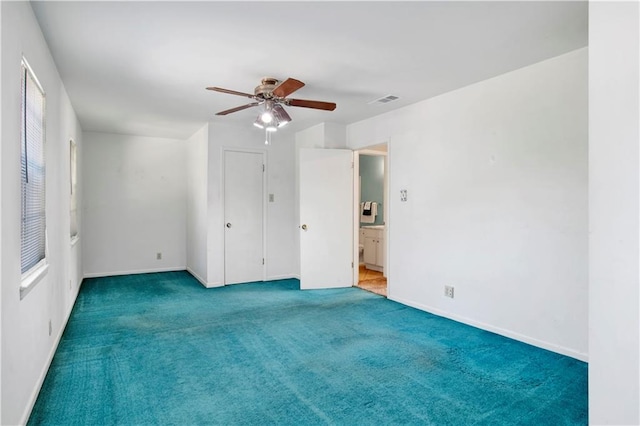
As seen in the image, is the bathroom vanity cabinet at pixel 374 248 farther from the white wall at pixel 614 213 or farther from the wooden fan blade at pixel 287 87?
the white wall at pixel 614 213

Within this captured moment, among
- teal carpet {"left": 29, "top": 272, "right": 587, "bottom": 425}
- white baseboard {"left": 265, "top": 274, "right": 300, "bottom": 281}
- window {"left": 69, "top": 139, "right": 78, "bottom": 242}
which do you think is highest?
window {"left": 69, "top": 139, "right": 78, "bottom": 242}

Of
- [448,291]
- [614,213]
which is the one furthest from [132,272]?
[614,213]

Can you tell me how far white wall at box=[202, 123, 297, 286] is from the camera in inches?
220

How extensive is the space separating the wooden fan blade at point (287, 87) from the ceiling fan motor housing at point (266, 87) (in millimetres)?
110

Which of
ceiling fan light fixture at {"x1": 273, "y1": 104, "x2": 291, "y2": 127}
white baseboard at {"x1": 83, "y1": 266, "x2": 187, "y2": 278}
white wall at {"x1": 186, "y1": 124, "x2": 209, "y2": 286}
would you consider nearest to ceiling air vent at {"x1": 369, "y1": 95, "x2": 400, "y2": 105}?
ceiling fan light fixture at {"x1": 273, "y1": 104, "x2": 291, "y2": 127}

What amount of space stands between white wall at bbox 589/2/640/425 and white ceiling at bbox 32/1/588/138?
23.4 inches

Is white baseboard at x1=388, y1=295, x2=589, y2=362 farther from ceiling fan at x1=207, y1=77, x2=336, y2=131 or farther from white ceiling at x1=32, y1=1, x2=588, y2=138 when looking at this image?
ceiling fan at x1=207, y1=77, x2=336, y2=131

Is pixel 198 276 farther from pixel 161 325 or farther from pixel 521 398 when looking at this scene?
pixel 521 398

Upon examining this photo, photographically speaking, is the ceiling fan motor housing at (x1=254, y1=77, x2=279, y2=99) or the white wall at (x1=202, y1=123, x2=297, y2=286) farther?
the white wall at (x1=202, y1=123, x2=297, y2=286)

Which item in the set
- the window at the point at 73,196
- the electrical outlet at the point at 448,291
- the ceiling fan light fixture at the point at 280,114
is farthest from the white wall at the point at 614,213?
the window at the point at 73,196

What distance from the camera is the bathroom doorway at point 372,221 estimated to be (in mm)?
6069

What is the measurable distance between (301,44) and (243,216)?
352 centimetres

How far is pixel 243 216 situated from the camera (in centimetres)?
588

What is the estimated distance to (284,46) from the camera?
283 centimetres
